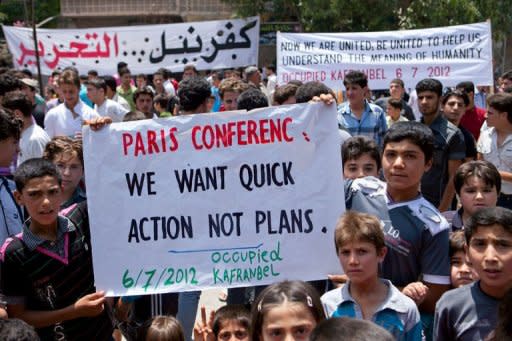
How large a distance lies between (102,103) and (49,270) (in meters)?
6.33

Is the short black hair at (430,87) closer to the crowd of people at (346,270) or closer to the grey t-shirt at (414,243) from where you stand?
the crowd of people at (346,270)

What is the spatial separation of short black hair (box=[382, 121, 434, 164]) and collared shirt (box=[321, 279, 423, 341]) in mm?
804

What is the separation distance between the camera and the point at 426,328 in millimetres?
3861

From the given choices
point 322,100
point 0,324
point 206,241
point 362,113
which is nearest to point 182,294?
point 206,241

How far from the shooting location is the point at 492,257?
11.2ft

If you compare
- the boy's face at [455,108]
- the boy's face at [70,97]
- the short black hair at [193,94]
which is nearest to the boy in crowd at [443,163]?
the boy's face at [455,108]

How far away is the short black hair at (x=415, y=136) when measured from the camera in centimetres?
398

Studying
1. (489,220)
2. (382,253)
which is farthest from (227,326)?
(489,220)

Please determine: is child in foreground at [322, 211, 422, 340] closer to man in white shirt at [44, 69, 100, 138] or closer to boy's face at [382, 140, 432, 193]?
boy's face at [382, 140, 432, 193]

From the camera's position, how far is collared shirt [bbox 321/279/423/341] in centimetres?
341

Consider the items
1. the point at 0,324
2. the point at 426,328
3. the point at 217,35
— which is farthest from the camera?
the point at 217,35

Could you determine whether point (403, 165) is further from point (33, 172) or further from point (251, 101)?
point (251, 101)

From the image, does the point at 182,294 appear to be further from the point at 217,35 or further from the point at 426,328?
the point at 217,35

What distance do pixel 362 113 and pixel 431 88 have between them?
0.66 meters
